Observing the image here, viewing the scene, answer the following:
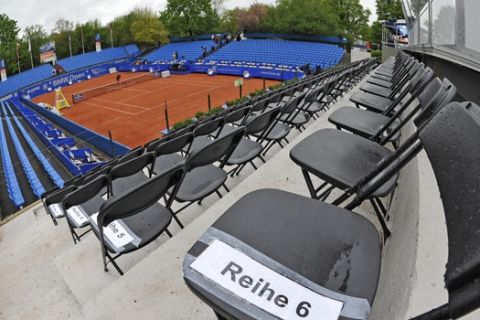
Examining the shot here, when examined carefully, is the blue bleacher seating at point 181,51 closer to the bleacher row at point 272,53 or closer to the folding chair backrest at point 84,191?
the bleacher row at point 272,53

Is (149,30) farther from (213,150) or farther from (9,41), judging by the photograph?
(213,150)

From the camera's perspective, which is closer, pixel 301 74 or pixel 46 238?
pixel 46 238

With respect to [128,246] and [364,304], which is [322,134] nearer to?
[364,304]

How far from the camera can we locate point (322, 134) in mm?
1775

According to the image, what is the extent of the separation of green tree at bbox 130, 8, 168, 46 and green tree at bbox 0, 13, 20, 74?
1492 cm

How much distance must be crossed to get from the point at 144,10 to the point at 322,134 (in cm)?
5699

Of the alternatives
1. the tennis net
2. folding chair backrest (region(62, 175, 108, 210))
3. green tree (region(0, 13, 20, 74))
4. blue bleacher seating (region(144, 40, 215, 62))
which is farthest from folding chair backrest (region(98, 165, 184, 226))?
green tree (region(0, 13, 20, 74))

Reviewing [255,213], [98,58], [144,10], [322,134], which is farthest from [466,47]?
[144,10]

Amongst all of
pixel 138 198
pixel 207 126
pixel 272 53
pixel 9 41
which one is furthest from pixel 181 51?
pixel 138 198

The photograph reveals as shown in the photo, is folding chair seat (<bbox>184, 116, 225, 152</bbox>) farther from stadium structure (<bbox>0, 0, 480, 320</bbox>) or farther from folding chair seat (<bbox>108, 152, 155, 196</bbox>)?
folding chair seat (<bbox>108, 152, 155, 196</bbox>)

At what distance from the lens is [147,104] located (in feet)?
64.9

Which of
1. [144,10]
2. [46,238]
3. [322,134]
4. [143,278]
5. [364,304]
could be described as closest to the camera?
[364,304]

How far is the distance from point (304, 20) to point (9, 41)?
37.5 meters

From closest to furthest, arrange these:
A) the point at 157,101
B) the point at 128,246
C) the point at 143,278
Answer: the point at 143,278
the point at 128,246
the point at 157,101
